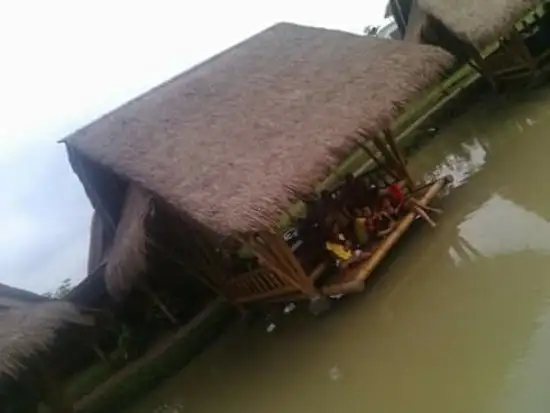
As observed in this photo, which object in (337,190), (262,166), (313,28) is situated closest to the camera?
(262,166)

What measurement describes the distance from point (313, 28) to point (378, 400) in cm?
439

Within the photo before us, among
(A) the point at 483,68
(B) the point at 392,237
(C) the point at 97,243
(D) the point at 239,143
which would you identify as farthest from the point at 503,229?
(C) the point at 97,243

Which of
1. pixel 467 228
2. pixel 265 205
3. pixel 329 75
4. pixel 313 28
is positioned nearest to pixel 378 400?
pixel 265 205

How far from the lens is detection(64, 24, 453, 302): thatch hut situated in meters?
5.50

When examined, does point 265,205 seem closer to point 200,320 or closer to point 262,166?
point 262,166

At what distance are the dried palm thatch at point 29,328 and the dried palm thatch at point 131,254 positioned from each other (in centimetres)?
42

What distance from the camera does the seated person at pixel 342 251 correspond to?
6.26 metres

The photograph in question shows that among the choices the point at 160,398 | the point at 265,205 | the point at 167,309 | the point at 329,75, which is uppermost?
the point at 329,75

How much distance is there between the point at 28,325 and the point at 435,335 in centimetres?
317

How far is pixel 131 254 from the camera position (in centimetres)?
599

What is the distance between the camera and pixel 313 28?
7992mm

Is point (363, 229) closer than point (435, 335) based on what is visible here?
No

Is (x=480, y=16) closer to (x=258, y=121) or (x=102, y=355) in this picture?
(x=258, y=121)

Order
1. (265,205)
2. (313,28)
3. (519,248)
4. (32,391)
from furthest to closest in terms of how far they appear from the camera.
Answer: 1. (313,28)
2. (32,391)
3. (519,248)
4. (265,205)
